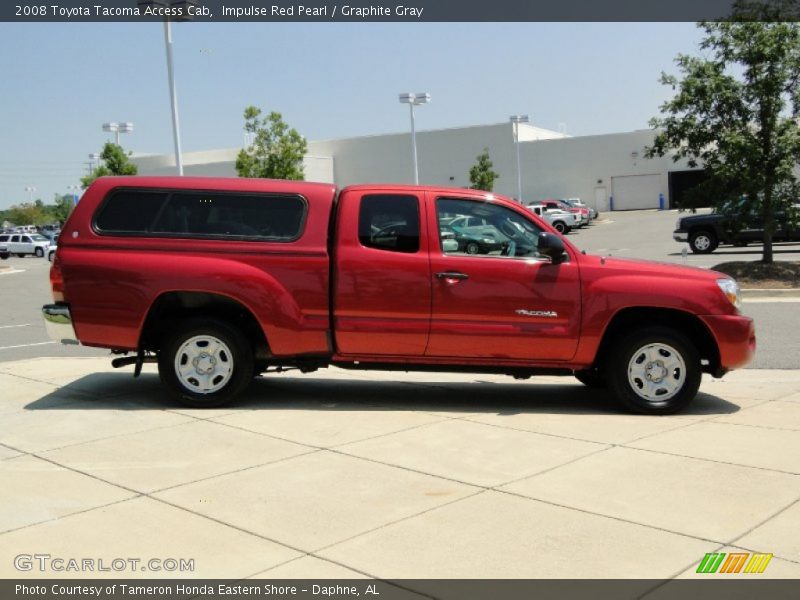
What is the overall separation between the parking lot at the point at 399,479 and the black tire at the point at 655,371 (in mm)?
182

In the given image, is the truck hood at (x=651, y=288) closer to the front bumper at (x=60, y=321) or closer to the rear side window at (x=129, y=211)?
the rear side window at (x=129, y=211)

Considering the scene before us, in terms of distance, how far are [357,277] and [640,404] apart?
258cm

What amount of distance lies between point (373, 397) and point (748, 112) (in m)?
12.9

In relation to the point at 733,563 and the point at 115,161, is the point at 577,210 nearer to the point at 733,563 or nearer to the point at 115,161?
the point at 115,161

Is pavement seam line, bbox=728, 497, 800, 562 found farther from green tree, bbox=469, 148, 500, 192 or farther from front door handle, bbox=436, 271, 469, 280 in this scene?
green tree, bbox=469, 148, 500, 192

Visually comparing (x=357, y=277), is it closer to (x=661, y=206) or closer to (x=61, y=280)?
(x=61, y=280)

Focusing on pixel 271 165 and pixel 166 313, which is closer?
pixel 166 313

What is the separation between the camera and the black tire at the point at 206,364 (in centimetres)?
747

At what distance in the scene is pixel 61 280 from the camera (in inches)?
296

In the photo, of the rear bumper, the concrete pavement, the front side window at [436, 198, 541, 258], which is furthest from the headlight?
the front side window at [436, 198, 541, 258]

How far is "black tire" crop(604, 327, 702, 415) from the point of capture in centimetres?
732

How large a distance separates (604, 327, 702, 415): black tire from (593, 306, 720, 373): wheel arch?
5.4 inches
